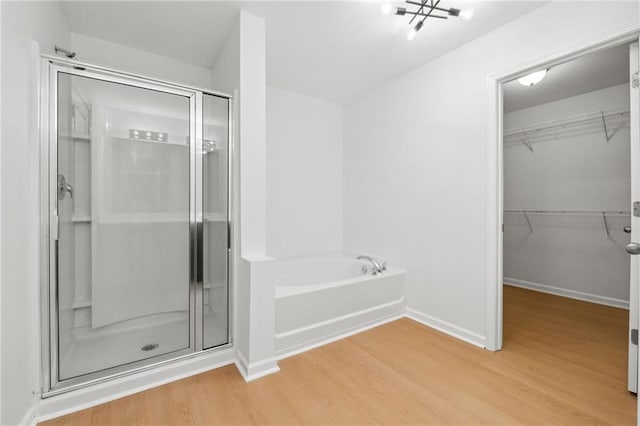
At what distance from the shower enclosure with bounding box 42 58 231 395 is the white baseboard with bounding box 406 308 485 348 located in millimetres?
1709

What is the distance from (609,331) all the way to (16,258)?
4.04 metres

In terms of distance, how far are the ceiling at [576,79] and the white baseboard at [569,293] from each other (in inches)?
90.9

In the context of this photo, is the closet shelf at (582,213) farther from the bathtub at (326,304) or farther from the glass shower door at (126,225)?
the glass shower door at (126,225)

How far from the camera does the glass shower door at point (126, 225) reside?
5.54ft

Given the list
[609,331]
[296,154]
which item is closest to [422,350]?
[609,331]

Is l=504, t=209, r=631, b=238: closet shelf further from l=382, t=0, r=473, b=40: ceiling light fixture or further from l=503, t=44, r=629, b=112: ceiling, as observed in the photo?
l=382, t=0, r=473, b=40: ceiling light fixture

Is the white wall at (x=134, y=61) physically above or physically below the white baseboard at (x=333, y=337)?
above

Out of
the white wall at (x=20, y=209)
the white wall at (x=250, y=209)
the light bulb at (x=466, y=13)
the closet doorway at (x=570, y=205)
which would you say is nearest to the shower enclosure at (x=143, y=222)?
the white wall at (x=250, y=209)

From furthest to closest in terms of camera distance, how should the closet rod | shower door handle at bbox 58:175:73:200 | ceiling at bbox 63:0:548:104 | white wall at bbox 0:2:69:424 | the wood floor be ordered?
the closet rod → ceiling at bbox 63:0:548:104 → shower door handle at bbox 58:175:73:200 → the wood floor → white wall at bbox 0:2:69:424

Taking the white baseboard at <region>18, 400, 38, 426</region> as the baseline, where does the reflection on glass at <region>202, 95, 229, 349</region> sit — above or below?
above

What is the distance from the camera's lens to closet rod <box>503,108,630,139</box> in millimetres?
2948

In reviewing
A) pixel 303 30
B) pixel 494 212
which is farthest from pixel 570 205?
pixel 303 30

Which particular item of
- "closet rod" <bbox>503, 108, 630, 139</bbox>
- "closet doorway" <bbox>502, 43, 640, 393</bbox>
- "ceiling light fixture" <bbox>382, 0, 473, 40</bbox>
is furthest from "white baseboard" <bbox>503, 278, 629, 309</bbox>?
"ceiling light fixture" <bbox>382, 0, 473, 40</bbox>

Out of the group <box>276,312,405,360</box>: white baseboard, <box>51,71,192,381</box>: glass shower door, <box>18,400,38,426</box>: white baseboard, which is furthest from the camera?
<box>276,312,405,360</box>: white baseboard
